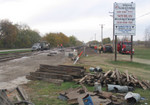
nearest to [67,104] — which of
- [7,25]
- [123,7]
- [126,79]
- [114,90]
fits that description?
[114,90]

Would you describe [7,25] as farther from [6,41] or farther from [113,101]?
[113,101]

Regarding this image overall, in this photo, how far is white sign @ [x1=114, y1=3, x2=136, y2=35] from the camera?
18078mm

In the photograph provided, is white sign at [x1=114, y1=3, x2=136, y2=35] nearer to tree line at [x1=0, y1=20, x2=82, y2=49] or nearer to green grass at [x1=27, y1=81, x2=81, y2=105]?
green grass at [x1=27, y1=81, x2=81, y2=105]

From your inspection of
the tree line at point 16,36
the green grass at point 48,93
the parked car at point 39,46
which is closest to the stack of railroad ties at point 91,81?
the green grass at point 48,93

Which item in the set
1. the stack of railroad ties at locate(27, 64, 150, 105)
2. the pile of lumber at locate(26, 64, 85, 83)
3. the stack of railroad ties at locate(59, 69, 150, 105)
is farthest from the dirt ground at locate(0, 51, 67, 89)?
the stack of railroad ties at locate(59, 69, 150, 105)

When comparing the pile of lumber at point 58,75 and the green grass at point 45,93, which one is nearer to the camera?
the green grass at point 45,93

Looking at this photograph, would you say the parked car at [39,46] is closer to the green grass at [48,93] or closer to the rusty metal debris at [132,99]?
the green grass at [48,93]

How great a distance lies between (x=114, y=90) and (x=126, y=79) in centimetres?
134

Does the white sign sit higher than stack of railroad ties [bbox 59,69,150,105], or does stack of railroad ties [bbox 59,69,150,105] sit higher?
the white sign

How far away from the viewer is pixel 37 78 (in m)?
9.48

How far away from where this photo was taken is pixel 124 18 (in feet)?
59.8

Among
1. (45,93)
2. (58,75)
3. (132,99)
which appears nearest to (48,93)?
(45,93)

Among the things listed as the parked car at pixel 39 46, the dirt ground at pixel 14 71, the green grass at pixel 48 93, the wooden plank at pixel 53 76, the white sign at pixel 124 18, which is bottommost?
the green grass at pixel 48 93

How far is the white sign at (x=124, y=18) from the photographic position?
18078mm
